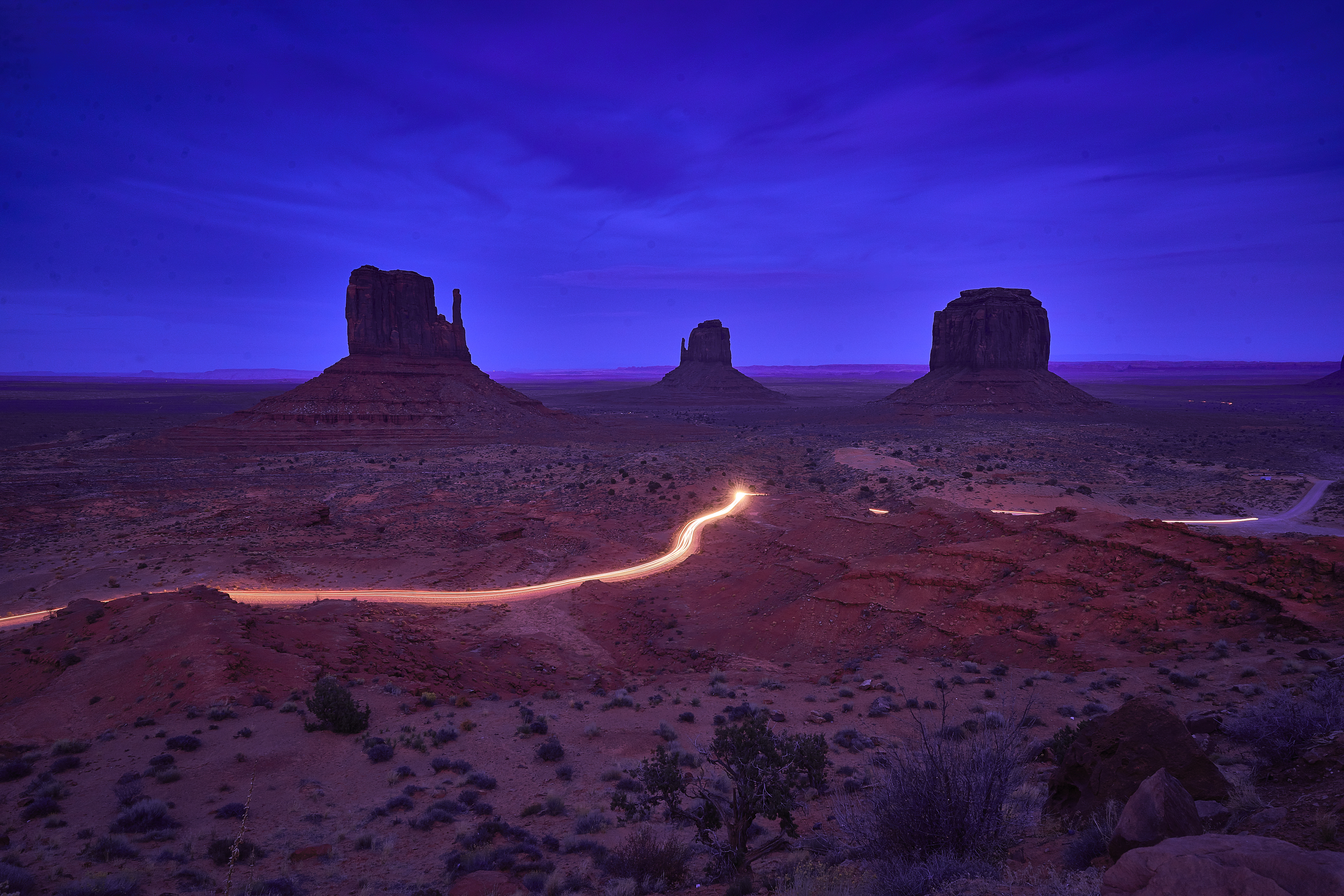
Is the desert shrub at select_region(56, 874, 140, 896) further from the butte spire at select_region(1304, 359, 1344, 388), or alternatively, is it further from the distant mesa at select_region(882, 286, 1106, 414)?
the butte spire at select_region(1304, 359, 1344, 388)

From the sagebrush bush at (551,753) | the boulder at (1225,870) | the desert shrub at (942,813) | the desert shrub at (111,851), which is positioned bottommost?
the sagebrush bush at (551,753)

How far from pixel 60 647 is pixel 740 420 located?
87497 mm

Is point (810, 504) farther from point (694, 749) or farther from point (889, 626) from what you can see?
point (694, 749)

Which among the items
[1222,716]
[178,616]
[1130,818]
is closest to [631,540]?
[178,616]

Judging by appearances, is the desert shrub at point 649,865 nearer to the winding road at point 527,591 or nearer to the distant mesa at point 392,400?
the winding road at point 527,591

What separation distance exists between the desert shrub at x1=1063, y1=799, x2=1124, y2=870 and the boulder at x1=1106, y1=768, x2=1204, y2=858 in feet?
0.55

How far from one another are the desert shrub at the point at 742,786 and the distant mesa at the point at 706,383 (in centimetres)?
12820

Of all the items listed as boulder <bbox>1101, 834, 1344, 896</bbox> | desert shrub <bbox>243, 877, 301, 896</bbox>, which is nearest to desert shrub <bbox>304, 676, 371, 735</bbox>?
desert shrub <bbox>243, 877, 301, 896</bbox>

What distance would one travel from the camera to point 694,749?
40.8 feet

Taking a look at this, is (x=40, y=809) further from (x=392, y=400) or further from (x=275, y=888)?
(x=392, y=400)

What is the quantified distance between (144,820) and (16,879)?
1989 millimetres

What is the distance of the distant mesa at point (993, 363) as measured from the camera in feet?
308

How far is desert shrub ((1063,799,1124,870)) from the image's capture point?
5.94 meters

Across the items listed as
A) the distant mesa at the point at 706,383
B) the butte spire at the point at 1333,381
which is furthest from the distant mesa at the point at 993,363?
the butte spire at the point at 1333,381
